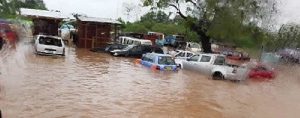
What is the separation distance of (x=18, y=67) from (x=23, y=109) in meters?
8.70

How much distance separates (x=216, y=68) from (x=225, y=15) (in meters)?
11.5

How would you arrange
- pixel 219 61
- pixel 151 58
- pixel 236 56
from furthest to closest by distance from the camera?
pixel 236 56 → pixel 151 58 → pixel 219 61

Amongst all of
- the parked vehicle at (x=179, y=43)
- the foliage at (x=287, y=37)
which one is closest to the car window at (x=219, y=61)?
the foliage at (x=287, y=37)

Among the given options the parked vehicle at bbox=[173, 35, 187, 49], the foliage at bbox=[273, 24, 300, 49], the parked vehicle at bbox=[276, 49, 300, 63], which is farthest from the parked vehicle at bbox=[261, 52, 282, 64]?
the parked vehicle at bbox=[173, 35, 187, 49]

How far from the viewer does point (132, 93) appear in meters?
13.7

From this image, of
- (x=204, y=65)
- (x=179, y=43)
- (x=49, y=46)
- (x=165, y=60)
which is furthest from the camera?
(x=179, y=43)

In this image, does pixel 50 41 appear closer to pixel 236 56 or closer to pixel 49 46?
pixel 49 46

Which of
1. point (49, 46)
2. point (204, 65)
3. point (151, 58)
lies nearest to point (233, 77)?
point (204, 65)

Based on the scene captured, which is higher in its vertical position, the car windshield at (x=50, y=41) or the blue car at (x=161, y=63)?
the car windshield at (x=50, y=41)

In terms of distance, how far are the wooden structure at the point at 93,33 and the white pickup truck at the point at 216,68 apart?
14.2 m

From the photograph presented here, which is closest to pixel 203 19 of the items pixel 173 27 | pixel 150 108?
pixel 150 108

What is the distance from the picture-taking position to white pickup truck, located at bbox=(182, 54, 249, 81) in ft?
63.3

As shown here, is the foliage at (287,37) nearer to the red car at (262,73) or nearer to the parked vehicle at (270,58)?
the parked vehicle at (270,58)

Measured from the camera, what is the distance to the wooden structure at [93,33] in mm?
34250
